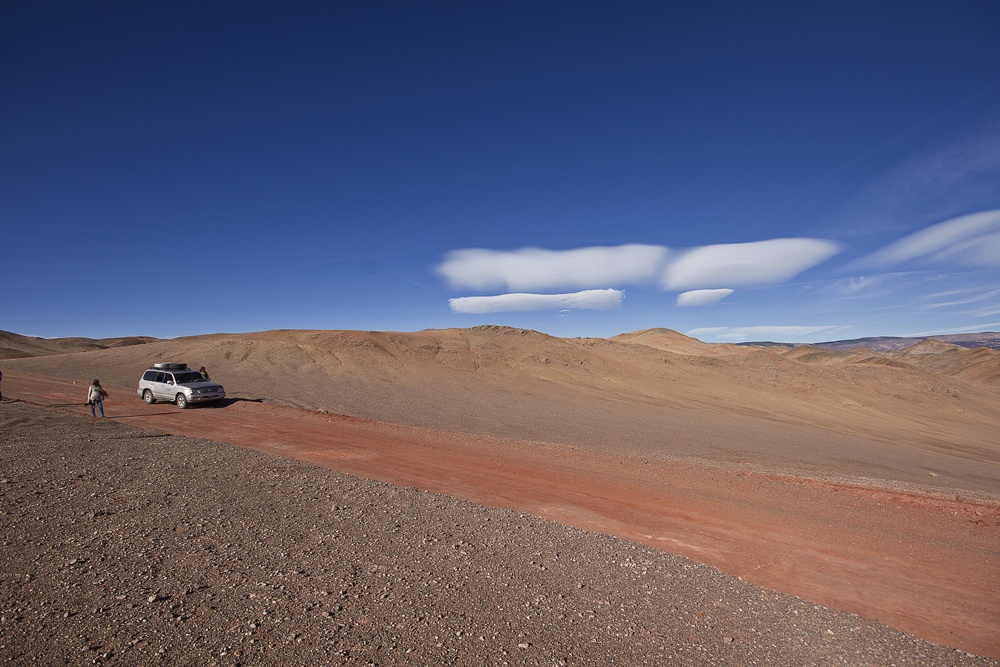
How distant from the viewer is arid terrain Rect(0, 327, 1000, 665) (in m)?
6.63

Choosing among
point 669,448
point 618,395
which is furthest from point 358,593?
point 618,395

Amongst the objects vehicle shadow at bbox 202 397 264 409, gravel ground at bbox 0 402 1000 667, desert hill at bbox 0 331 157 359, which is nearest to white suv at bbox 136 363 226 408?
vehicle shadow at bbox 202 397 264 409

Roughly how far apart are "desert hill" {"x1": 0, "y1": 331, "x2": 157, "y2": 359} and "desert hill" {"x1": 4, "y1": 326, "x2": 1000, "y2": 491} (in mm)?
40306

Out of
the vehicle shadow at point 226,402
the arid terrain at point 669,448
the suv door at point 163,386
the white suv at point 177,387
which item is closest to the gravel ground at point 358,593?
the arid terrain at point 669,448

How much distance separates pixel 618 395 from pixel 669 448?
55.6ft

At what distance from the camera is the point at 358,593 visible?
Result: 5051 millimetres

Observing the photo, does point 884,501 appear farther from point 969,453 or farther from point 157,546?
point 969,453

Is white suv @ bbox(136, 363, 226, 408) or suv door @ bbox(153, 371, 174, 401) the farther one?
suv door @ bbox(153, 371, 174, 401)

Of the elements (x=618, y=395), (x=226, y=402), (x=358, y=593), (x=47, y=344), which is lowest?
(x=358, y=593)

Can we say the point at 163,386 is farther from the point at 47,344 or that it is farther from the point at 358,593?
the point at 47,344

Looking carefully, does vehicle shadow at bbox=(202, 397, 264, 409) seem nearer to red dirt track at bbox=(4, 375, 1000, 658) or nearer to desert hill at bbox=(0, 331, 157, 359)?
red dirt track at bbox=(4, 375, 1000, 658)

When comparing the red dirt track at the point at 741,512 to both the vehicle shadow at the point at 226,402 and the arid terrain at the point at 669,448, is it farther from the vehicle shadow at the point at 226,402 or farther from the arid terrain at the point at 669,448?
the vehicle shadow at the point at 226,402

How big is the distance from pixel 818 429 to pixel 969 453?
7116 millimetres

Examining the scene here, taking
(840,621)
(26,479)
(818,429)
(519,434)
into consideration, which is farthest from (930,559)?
(818,429)
